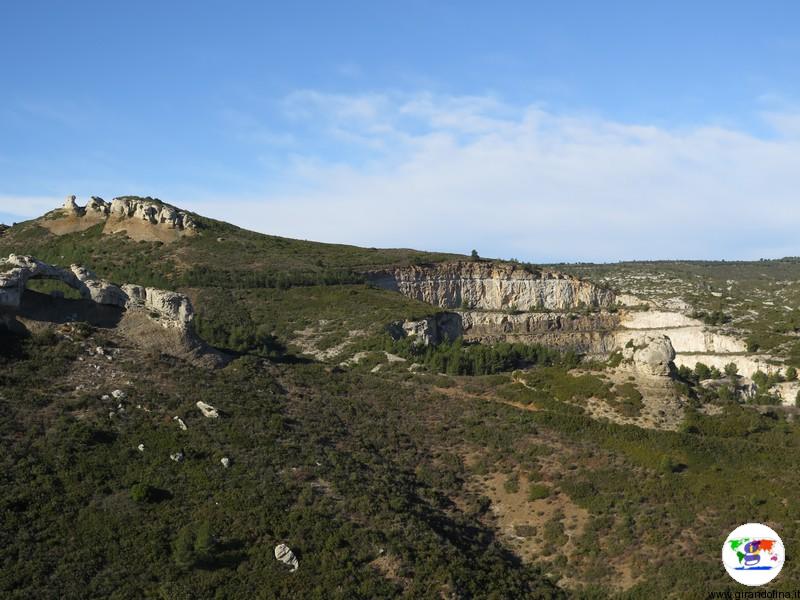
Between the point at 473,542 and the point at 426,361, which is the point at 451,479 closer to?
the point at 473,542

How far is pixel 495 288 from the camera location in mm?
112812

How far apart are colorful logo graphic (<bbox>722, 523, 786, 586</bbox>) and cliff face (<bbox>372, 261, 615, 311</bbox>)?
77.4 metres

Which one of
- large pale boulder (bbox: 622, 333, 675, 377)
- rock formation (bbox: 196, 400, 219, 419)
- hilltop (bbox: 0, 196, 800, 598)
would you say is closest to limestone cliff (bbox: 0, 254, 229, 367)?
hilltop (bbox: 0, 196, 800, 598)

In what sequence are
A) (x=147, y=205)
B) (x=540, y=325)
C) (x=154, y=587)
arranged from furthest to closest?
(x=147, y=205)
(x=540, y=325)
(x=154, y=587)

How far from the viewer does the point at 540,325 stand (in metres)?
105

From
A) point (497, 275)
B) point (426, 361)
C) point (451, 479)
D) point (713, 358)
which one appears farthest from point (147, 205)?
point (451, 479)

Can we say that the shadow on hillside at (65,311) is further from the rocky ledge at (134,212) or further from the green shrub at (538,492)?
the rocky ledge at (134,212)

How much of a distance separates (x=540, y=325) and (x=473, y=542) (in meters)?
73.0

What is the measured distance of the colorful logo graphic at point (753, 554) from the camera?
98.6 feet

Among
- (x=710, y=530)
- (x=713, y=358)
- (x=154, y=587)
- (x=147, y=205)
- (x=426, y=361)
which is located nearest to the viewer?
(x=154, y=587)

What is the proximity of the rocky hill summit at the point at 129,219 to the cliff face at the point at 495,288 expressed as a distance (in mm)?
32251

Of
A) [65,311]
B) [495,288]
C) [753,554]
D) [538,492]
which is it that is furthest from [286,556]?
[495,288]

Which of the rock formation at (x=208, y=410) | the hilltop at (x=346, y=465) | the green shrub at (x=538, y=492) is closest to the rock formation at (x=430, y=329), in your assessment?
the hilltop at (x=346, y=465)

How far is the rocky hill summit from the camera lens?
4331 inches
